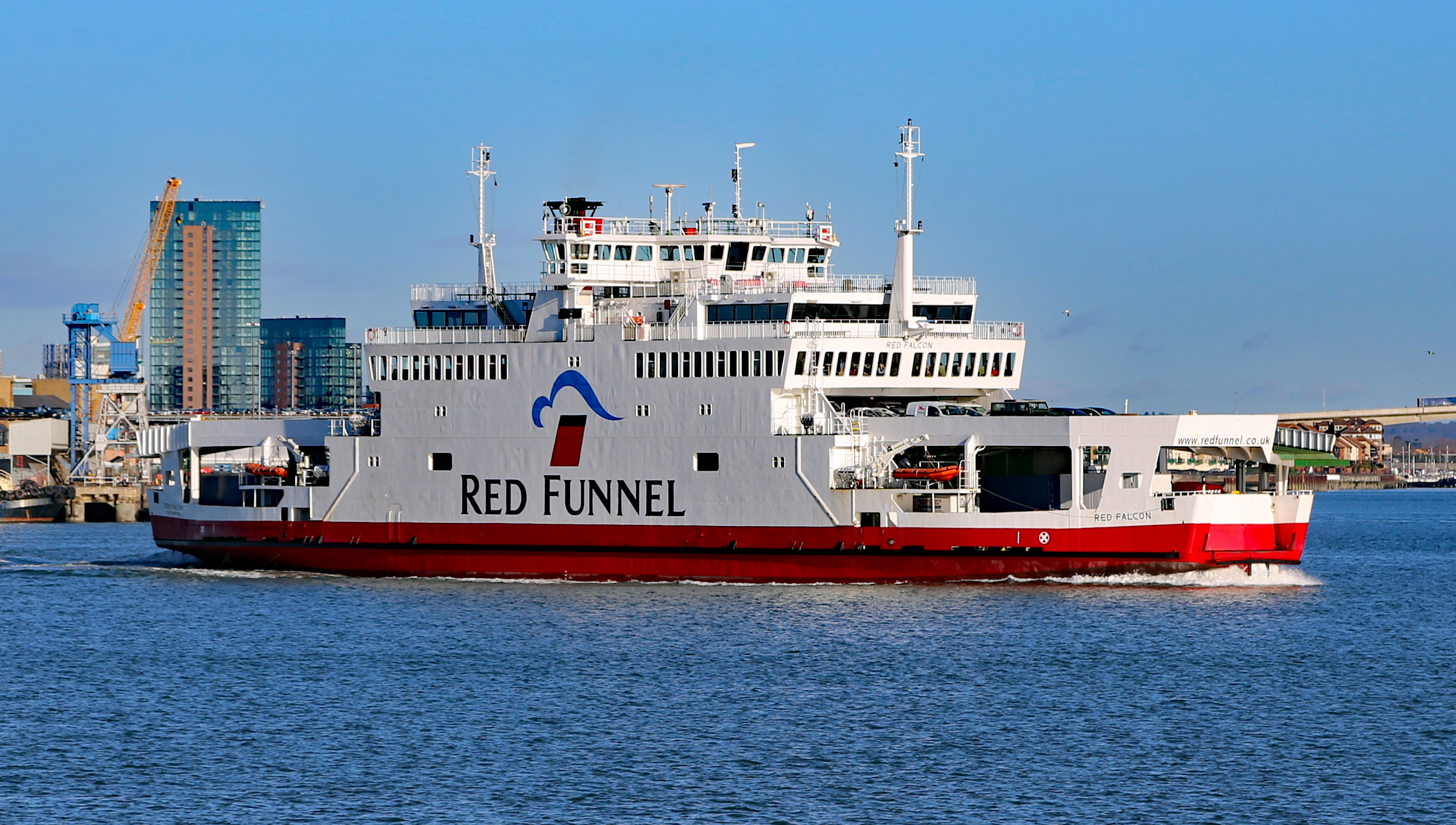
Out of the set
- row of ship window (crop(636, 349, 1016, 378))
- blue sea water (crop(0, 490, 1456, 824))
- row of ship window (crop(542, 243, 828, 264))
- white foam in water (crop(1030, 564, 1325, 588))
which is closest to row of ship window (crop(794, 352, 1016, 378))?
row of ship window (crop(636, 349, 1016, 378))

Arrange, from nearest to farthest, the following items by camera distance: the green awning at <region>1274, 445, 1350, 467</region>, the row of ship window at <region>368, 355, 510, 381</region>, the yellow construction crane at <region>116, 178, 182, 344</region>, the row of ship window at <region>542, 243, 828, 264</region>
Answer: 1. the green awning at <region>1274, 445, 1350, 467</region>
2. the row of ship window at <region>368, 355, 510, 381</region>
3. the row of ship window at <region>542, 243, 828, 264</region>
4. the yellow construction crane at <region>116, 178, 182, 344</region>

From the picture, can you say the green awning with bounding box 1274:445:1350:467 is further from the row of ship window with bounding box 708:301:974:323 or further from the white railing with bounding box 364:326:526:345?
the white railing with bounding box 364:326:526:345

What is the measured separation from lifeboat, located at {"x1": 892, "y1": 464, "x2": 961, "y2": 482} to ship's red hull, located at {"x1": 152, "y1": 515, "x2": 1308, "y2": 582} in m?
1.23

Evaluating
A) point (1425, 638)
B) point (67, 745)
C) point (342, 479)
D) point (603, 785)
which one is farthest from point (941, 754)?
point (342, 479)

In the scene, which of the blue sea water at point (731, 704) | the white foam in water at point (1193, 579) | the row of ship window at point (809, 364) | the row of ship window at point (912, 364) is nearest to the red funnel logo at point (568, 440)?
the row of ship window at point (809, 364)

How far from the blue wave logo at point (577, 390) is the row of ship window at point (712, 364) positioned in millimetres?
1111

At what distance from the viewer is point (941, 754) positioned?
2538 centimetres

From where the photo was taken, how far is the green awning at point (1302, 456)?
42.1 meters

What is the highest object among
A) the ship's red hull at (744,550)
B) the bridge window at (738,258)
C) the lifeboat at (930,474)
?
the bridge window at (738,258)

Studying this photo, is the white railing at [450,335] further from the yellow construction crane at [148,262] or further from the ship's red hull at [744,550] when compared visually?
the yellow construction crane at [148,262]

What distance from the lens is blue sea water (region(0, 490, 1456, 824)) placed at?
2297 cm

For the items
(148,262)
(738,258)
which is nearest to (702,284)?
(738,258)

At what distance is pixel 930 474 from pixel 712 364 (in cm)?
610

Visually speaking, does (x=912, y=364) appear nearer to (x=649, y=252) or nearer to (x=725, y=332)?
Result: (x=725, y=332)
